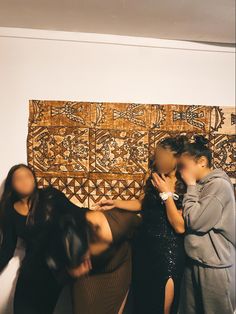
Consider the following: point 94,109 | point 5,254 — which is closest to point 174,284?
point 5,254

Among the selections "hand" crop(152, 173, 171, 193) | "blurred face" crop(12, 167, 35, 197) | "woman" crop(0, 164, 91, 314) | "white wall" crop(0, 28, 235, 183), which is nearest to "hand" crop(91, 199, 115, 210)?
"woman" crop(0, 164, 91, 314)

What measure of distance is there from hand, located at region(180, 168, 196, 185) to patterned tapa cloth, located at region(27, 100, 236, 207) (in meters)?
0.22

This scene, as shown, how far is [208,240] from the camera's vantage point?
157 cm

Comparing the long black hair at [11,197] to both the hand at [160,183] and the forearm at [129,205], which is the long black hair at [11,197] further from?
the hand at [160,183]

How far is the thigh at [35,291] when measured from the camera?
1.58m

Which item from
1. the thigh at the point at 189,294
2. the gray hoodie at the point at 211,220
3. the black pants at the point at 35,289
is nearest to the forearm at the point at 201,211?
the gray hoodie at the point at 211,220

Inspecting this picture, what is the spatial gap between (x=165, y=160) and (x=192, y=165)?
0.45 ft

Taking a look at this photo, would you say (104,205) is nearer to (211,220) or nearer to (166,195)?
(166,195)

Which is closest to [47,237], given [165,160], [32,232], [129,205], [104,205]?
[32,232]

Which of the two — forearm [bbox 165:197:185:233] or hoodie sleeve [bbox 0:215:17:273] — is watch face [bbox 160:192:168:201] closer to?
forearm [bbox 165:197:185:233]

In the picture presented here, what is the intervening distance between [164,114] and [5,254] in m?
1.09

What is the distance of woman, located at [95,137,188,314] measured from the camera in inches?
61.6

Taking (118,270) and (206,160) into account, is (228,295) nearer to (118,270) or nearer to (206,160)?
(118,270)

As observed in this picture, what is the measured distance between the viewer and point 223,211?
1569mm
